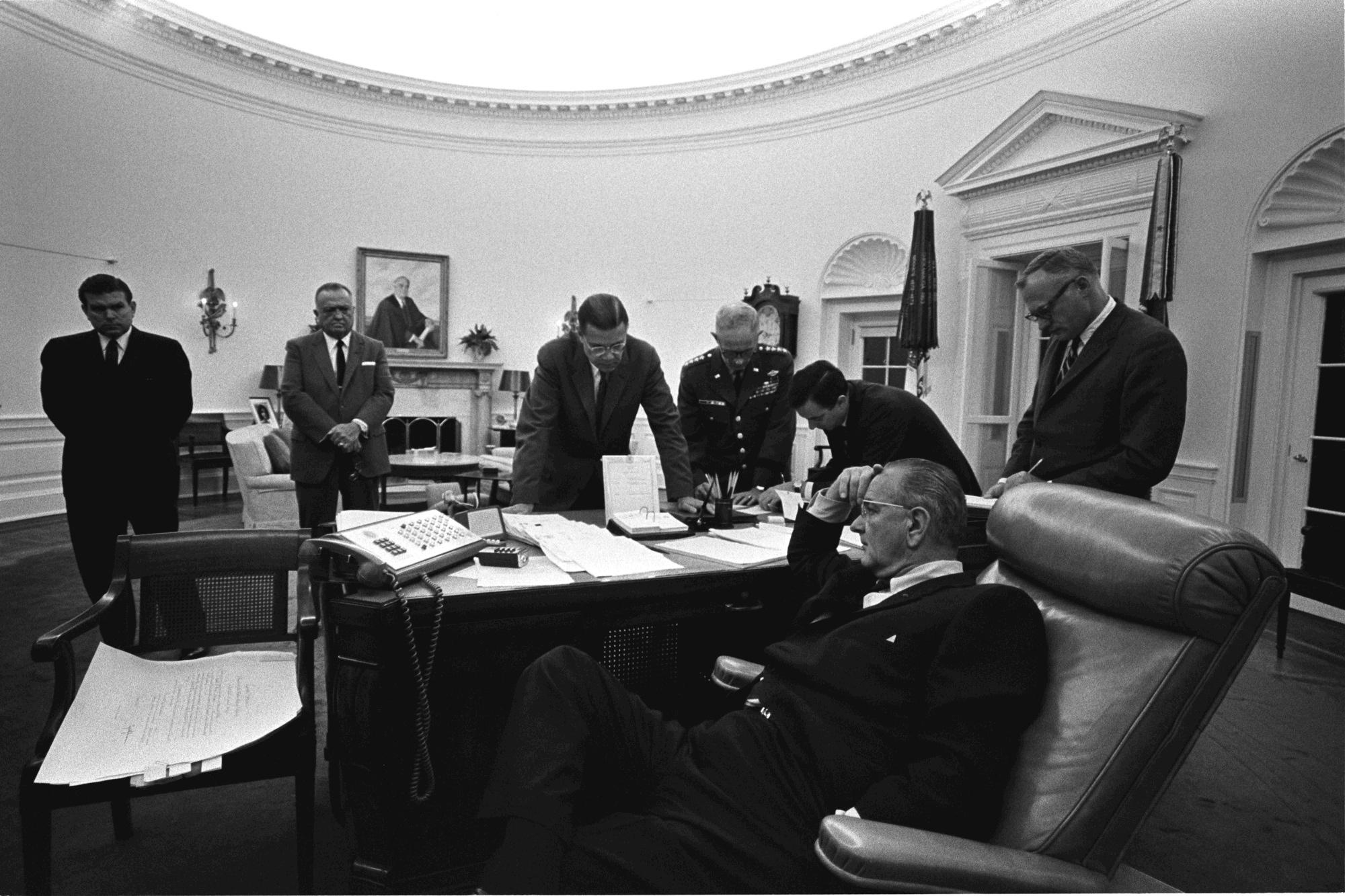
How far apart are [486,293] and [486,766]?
7765 mm

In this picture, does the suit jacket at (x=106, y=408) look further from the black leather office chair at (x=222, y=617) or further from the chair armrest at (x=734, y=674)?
the chair armrest at (x=734, y=674)

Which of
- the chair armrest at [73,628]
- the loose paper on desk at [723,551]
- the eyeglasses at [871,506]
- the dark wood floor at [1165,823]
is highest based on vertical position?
the eyeglasses at [871,506]

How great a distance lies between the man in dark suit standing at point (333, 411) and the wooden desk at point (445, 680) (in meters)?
2.20

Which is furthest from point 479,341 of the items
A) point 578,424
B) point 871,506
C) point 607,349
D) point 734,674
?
point 871,506

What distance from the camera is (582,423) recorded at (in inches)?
114

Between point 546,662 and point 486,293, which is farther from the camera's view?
point 486,293

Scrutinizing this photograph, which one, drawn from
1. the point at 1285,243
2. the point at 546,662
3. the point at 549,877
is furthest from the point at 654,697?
the point at 1285,243

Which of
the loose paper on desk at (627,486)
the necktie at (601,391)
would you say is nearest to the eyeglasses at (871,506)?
the loose paper on desk at (627,486)

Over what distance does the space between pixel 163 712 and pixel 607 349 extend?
1.60m

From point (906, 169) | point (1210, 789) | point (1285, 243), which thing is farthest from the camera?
point (906, 169)

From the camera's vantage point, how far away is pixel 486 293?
898cm

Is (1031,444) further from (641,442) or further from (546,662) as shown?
(641,442)

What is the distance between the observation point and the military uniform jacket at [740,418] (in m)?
3.55

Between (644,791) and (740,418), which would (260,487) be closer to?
(740,418)
